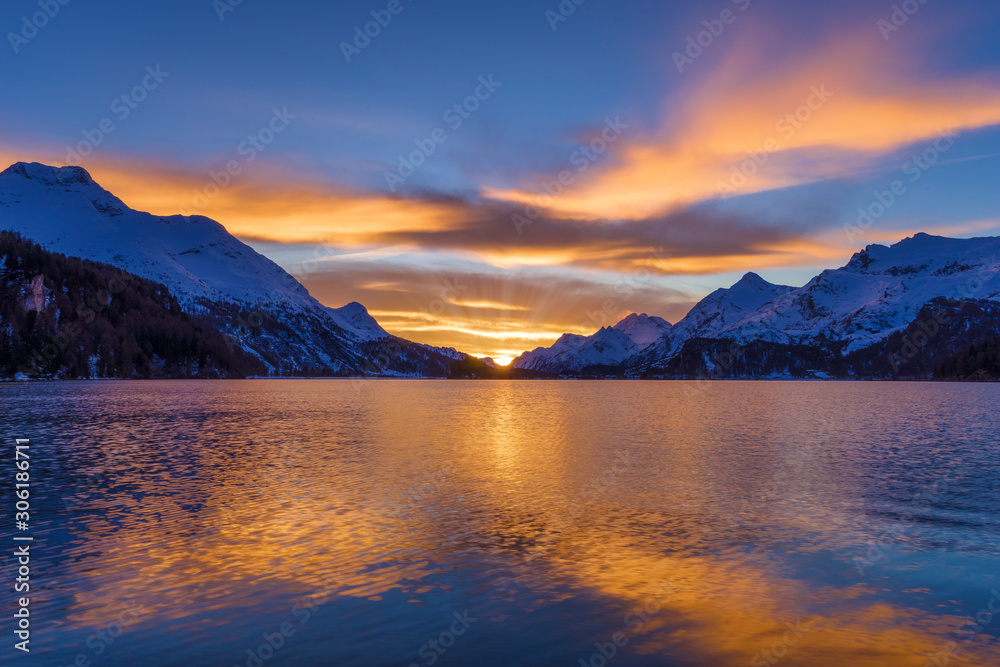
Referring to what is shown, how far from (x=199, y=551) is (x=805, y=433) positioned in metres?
66.0

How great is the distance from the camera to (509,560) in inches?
887

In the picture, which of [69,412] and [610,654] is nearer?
[610,654]

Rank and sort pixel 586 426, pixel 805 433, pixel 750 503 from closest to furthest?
pixel 750 503 → pixel 805 433 → pixel 586 426

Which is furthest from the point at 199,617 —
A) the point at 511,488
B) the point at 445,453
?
the point at 445,453

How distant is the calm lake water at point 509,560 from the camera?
50.9ft

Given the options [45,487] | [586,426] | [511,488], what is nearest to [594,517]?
[511,488]

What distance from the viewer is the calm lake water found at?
15.5 meters

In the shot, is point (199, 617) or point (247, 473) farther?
point (247, 473)

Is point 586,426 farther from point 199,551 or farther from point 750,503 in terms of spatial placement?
point 199,551

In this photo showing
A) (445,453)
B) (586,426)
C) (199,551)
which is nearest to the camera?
(199,551)

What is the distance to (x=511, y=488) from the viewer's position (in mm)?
37875

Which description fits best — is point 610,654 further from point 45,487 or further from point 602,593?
point 45,487

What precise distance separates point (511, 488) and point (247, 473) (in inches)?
689

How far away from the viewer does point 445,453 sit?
5381 centimetres
